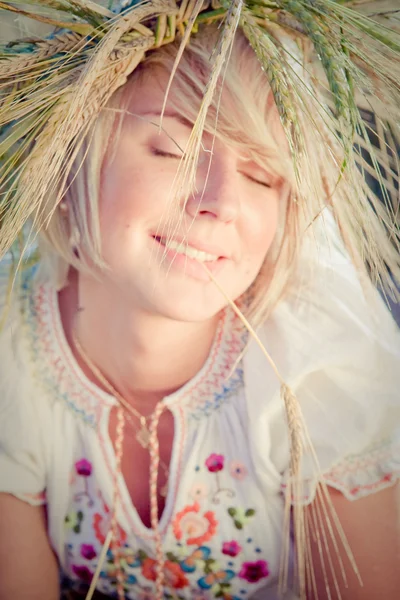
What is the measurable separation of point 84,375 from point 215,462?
268 millimetres

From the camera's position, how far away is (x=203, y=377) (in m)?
0.98

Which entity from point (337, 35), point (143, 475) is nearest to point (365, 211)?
point (337, 35)

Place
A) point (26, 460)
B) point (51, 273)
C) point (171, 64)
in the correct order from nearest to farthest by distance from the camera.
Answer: point (171, 64) → point (26, 460) → point (51, 273)

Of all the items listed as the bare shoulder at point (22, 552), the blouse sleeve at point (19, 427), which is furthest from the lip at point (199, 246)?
the bare shoulder at point (22, 552)

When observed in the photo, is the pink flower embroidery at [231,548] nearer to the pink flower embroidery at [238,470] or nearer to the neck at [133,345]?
the pink flower embroidery at [238,470]

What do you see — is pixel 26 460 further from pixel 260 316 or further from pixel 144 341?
pixel 260 316

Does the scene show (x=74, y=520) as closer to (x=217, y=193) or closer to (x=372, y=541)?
(x=372, y=541)

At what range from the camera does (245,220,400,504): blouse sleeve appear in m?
0.88

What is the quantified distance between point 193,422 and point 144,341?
160mm

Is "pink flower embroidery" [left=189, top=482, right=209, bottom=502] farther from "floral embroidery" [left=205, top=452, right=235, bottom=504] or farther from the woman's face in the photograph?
the woman's face

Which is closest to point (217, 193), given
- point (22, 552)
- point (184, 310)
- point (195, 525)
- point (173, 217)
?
point (173, 217)

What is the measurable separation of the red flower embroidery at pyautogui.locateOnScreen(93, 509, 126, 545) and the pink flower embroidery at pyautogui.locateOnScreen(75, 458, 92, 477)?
7cm

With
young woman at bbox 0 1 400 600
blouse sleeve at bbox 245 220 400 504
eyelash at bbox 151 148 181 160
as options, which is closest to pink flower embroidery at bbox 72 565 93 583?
young woman at bbox 0 1 400 600

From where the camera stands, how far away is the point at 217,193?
80 centimetres
